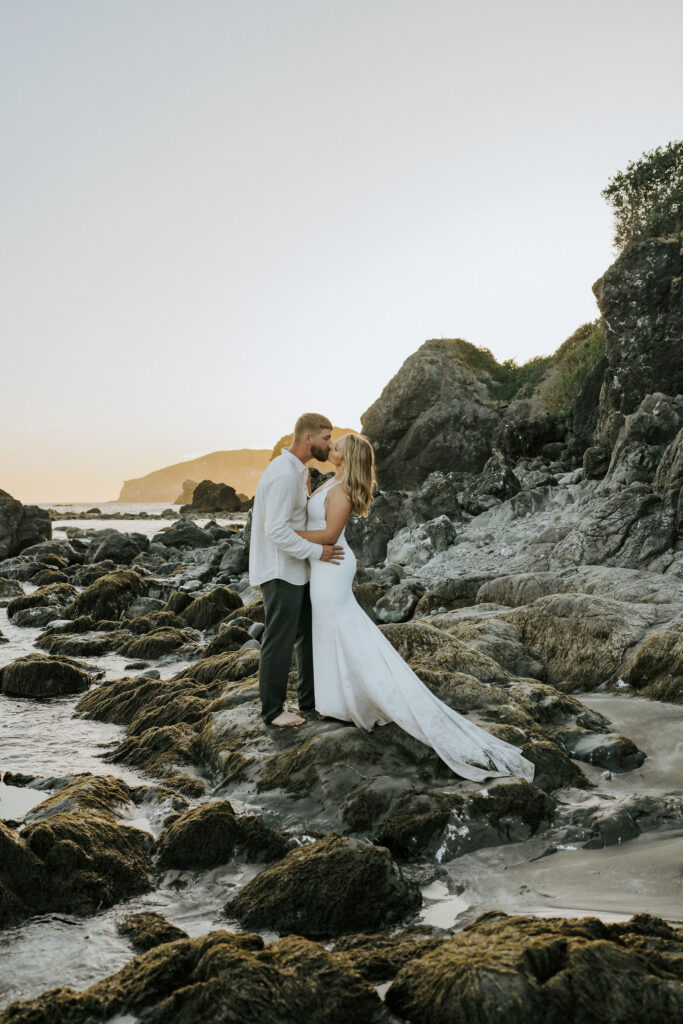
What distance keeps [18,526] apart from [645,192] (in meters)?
31.6

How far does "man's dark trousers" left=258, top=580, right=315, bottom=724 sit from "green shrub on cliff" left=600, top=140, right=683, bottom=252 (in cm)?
3033

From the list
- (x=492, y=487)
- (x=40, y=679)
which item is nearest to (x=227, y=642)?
(x=40, y=679)

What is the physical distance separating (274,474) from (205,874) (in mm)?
3161

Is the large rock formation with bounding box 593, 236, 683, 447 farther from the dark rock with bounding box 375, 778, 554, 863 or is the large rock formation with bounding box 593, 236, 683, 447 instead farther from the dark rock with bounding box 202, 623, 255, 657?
the dark rock with bounding box 375, 778, 554, 863

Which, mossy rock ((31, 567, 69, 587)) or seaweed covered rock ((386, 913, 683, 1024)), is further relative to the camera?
mossy rock ((31, 567, 69, 587))

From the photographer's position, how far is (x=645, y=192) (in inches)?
1396

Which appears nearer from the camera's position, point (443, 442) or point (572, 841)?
point (572, 841)

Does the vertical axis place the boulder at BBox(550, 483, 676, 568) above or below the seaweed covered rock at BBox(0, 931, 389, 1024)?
above

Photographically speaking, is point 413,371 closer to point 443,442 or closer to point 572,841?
point 443,442

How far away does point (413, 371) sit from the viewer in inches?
1325

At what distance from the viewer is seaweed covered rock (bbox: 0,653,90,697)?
36.6ft

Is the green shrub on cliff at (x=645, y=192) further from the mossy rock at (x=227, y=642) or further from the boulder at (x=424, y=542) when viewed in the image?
the mossy rock at (x=227, y=642)

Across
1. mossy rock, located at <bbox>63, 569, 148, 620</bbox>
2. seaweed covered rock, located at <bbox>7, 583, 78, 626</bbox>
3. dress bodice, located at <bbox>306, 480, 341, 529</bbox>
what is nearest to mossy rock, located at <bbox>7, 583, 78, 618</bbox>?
seaweed covered rock, located at <bbox>7, 583, 78, 626</bbox>

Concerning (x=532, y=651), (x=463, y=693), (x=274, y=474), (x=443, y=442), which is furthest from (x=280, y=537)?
(x=443, y=442)
